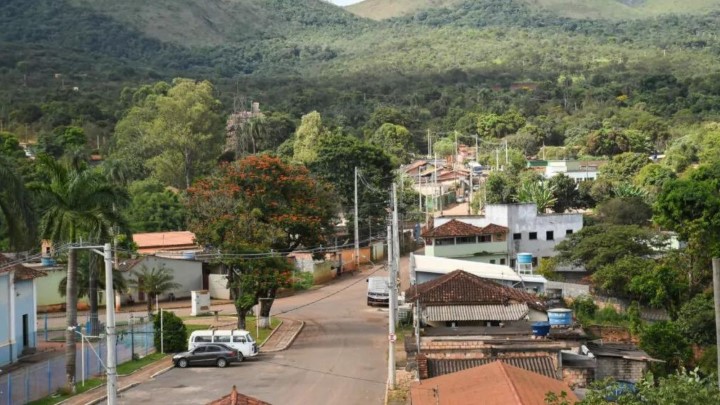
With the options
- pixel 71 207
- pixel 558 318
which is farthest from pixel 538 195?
pixel 71 207

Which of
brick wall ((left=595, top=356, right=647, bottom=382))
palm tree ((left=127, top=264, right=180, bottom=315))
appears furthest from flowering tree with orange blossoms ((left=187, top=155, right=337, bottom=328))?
brick wall ((left=595, top=356, right=647, bottom=382))

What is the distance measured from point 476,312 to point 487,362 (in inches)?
→ 359

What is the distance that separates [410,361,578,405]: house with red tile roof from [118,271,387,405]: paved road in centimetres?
513

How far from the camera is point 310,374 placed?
3353 cm

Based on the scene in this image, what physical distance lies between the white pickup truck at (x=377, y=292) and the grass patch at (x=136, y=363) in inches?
523

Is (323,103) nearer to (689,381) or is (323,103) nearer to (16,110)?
(16,110)

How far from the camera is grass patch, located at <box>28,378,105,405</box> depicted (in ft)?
94.7

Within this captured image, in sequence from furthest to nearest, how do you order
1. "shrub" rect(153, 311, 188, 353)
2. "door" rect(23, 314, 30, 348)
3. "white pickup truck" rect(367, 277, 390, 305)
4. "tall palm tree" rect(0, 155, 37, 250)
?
1. "white pickup truck" rect(367, 277, 390, 305)
2. "shrub" rect(153, 311, 188, 353)
3. "door" rect(23, 314, 30, 348)
4. "tall palm tree" rect(0, 155, 37, 250)

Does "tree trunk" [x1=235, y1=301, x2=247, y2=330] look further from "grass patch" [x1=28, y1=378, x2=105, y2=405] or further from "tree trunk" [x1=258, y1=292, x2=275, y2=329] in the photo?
"grass patch" [x1=28, y1=378, x2=105, y2=405]

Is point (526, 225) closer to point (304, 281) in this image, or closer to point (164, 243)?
point (304, 281)

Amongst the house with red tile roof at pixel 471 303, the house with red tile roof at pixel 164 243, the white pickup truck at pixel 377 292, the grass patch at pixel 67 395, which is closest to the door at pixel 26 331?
the grass patch at pixel 67 395

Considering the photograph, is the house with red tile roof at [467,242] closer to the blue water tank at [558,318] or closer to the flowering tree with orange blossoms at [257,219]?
the flowering tree with orange blossoms at [257,219]

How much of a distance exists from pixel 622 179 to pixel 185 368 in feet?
174

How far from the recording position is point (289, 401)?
2923cm
